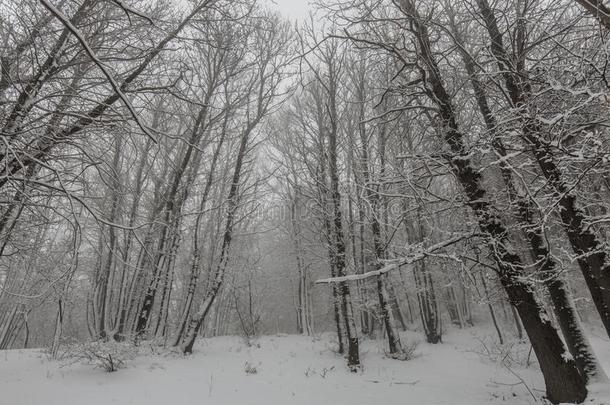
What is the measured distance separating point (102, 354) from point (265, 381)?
3.41 m

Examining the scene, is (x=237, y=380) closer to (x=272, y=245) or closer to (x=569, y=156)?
(x=569, y=156)

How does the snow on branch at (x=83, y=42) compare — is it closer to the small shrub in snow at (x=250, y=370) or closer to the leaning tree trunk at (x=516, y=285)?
the leaning tree trunk at (x=516, y=285)

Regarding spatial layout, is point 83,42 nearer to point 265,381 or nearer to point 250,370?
point 265,381

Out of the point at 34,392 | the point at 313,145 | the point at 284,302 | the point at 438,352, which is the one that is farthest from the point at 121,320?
the point at 284,302

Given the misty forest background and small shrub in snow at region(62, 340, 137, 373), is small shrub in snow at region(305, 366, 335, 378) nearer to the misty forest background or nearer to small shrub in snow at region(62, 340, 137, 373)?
the misty forest background

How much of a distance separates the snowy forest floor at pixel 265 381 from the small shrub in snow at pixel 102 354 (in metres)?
0.16

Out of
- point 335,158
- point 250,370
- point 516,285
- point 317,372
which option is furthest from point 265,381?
point 335,158

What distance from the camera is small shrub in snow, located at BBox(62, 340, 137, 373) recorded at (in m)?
7.23

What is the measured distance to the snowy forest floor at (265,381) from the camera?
6121 millimetres

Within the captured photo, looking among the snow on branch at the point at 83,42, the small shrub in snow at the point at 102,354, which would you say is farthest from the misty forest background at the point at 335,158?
the small shrub in snow at the point at 102,354

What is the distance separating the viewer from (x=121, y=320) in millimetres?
10055

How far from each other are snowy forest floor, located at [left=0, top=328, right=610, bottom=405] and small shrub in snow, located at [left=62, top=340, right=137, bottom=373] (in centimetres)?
16

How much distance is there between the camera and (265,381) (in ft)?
25.7

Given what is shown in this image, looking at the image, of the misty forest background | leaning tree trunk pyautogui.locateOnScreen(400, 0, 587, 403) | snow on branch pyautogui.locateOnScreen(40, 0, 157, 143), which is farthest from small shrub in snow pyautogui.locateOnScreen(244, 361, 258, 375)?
snow on branch pyautogui.locateOnScreen(40, 0, 157, 143)
